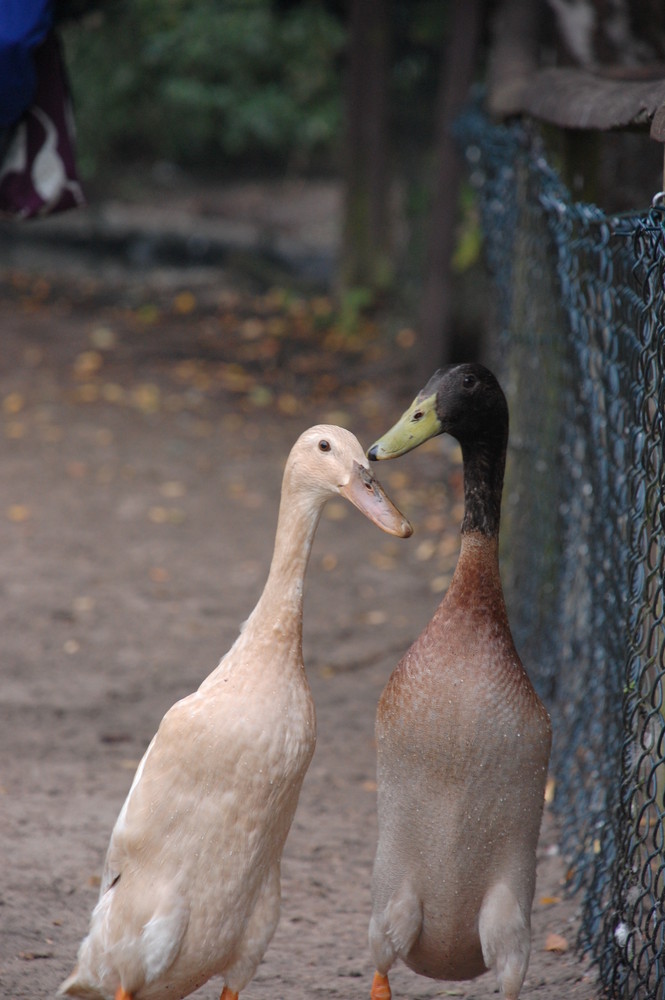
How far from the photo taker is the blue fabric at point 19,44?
3.64 meters

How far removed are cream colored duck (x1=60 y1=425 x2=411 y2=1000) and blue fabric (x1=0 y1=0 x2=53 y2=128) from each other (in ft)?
6.37

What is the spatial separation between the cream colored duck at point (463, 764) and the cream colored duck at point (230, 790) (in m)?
0.23

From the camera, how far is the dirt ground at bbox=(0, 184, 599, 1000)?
11.3 ft

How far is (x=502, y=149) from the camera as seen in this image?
550 centimetres

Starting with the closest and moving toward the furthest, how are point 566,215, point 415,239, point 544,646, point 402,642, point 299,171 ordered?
point 566,215, point 544,646, point 402,642, point 415,239, point 299,171

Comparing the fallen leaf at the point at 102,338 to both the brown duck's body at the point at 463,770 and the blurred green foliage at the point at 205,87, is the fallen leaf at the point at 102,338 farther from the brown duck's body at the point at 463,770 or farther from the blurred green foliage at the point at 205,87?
the brown duck's body at the point at 463,770

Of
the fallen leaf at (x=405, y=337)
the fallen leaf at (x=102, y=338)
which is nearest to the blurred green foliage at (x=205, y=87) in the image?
the fallen leaf at (x=405, y=337)

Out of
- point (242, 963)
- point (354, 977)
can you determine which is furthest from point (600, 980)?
point (242, 963)

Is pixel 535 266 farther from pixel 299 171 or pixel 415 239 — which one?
pixel 299 171

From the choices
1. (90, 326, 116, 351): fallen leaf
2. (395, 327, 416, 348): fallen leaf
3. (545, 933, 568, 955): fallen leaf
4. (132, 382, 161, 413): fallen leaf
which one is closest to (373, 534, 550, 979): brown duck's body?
(545, 933, 568, 955): fallen leaf

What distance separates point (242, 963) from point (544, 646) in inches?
94.5

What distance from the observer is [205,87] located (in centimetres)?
1661

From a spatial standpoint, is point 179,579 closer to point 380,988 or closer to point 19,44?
point 19,44

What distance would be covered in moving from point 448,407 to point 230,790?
948 mm
